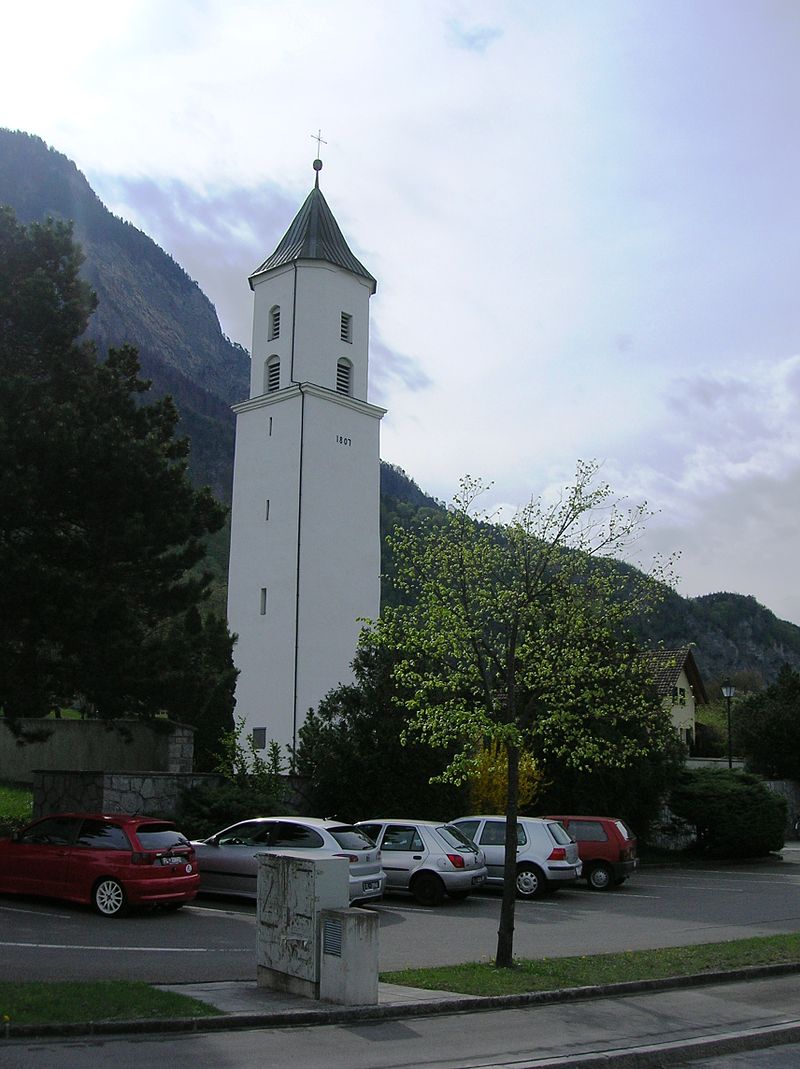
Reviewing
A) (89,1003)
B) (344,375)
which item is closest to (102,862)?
(89,1003)

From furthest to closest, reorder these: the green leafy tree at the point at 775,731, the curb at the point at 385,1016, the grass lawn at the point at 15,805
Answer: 1. the green leafy tree at the point at 775,731
2. the grass lawn at the point at 15,805
3. the curb at the point at 385,1016

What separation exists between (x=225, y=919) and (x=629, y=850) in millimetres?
10980

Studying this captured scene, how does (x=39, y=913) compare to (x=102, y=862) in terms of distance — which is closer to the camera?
(x=39, y=913)

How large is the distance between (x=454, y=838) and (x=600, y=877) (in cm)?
514

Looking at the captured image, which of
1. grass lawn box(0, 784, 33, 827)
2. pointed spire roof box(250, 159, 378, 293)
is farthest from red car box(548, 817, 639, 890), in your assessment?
pointed spire roof box(250, 159, 378, 293)

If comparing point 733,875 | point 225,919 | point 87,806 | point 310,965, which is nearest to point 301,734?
point 87,806

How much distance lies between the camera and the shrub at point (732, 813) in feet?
103

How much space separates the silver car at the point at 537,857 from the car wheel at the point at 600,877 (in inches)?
64.9

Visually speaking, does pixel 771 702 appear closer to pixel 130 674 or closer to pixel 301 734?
pixel 301 734

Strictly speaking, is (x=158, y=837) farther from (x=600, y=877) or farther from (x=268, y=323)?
(x=268, y=323)

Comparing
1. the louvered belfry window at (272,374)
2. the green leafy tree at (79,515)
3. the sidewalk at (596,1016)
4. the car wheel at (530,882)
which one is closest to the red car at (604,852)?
the car wheel at (530,882)

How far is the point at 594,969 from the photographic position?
40.5ft

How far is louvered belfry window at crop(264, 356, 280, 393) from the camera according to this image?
4638 cm

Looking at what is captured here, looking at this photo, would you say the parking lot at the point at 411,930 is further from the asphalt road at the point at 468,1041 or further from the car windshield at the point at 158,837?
the asphalt road at the point at 468,1041
